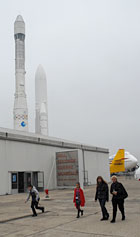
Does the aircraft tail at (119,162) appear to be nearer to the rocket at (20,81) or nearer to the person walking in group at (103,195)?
the rocket at (20,81)

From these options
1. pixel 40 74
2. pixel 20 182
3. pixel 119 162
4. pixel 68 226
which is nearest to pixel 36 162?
pixel 20 182

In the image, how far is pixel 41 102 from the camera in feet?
187

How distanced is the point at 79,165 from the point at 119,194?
2067cm

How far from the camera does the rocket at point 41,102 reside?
5547 cm

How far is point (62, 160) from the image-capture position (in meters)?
31.6

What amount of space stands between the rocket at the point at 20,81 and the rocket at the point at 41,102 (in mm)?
8120

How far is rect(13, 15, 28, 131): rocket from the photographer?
46.8 m

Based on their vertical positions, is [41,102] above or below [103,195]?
above

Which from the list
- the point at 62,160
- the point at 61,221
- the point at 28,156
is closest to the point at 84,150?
the point at 62,160

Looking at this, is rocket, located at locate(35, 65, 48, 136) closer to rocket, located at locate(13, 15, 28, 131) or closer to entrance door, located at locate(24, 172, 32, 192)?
rocket, located at locate(13, 15, 28, 131)

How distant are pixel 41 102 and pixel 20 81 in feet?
29.1

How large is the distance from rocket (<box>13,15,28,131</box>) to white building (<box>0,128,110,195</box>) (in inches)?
511

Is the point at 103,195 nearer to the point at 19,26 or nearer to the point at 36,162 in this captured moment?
the point at 36,162

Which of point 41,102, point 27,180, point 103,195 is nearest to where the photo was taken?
point 103,195
